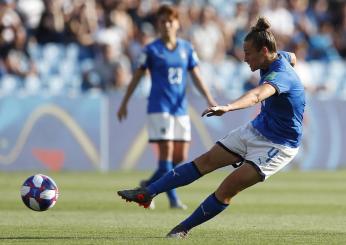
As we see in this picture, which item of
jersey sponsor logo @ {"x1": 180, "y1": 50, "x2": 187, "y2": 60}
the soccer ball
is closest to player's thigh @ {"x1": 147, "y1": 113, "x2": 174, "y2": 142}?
jersey sponsor logo @ {"x1": 180, "y1": 50, "x2": 187, "y2": 60}

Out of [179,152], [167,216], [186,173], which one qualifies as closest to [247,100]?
[186,173]

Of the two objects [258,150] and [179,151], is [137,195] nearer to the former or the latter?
[258,150]

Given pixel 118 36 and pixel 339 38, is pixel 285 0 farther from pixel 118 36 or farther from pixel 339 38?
pixel 118 36

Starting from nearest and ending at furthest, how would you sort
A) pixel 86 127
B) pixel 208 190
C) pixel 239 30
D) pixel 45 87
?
pixel 208 190 < pixel 86 127 < pixel 45 87 < pixel 239 30

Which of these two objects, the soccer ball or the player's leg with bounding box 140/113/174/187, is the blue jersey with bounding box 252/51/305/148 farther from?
the player's leg with bounding box 140/113/174/187

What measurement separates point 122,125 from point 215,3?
610 cm

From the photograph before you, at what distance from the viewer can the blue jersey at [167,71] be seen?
472 inches

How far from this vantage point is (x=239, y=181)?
26.3ft

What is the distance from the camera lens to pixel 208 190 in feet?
47.9

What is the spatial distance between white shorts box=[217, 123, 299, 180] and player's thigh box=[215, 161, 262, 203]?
53 millimetres

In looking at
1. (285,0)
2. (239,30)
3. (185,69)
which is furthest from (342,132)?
(185,69)

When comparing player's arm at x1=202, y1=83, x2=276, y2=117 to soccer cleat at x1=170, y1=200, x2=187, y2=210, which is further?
soccer cleat at x1=170, y1=200, x2=187, y2=210

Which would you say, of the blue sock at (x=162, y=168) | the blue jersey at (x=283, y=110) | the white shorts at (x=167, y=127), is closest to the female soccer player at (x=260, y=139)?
the blue jersey at (x=283, y=110)

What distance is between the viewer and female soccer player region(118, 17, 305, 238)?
8031 millimetres
